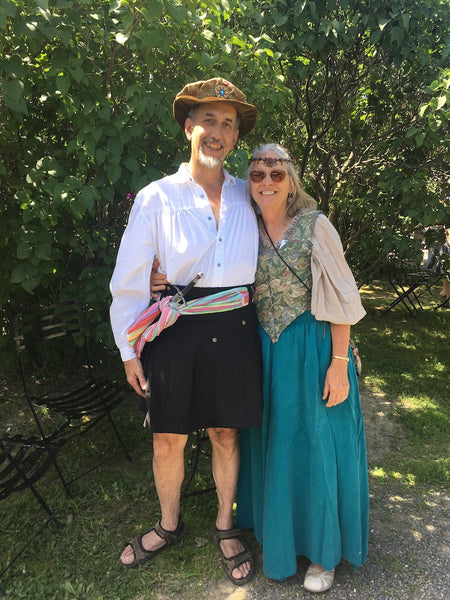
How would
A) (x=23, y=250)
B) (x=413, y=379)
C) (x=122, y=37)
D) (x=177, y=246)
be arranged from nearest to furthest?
(x=177, y=246), (x=122, y=37), (x=23, y=250), (x=413, y=379)

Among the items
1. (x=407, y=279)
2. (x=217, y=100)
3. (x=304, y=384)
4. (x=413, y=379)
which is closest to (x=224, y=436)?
(x=304, y=384)

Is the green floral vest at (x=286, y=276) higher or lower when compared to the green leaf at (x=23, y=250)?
lower

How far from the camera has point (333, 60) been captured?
13.8ft

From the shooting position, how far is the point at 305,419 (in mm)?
2068

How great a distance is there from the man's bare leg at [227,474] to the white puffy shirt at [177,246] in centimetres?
61

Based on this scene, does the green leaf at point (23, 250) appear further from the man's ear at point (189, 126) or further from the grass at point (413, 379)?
the grass at point (413, 379)

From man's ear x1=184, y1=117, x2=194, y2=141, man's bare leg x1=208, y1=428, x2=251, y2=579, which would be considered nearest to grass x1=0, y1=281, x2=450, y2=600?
man's bare leg x1=208, y1=428, x2=251, y2=579

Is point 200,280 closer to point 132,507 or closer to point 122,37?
point 122,37

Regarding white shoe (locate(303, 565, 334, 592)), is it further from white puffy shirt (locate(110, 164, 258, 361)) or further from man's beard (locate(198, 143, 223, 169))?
man's beard (locate(198, 143, 223, 169))

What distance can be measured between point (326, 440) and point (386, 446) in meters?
1.75

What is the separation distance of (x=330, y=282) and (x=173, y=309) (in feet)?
2.17

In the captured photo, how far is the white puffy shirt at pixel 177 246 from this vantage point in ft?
6.44

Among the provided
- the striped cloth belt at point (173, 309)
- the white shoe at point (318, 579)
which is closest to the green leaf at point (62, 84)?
the striped cloth belt at point (173, 309)

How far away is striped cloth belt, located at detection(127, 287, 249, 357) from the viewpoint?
1.97 metres
